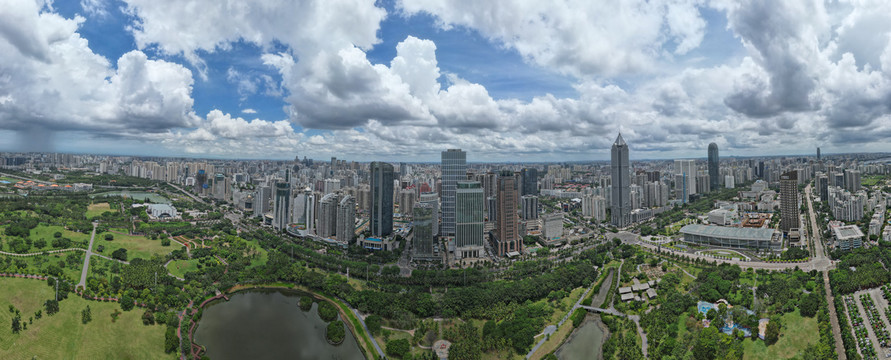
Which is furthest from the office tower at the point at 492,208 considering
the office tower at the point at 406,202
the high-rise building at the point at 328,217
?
the high-rise building at the point at 328,217

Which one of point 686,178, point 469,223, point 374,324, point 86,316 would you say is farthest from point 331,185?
point 686,178

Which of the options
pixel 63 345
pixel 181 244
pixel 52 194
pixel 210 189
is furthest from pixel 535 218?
pixel 52 194

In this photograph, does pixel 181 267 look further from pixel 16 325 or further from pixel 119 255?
pixel 16 325

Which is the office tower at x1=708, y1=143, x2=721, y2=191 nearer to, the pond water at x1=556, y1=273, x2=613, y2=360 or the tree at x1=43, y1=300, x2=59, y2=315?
the pond water at x1=556, y1=273, x2=613, y2=360

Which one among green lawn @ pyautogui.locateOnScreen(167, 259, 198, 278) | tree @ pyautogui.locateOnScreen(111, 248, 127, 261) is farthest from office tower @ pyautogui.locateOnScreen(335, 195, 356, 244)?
tree @ pyautogui.locateOnScreen(111, 248, 127, 261)

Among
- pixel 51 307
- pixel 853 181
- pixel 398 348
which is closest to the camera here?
pixel 398 348

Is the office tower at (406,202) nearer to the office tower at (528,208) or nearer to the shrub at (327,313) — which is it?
the office tower at (528,208)

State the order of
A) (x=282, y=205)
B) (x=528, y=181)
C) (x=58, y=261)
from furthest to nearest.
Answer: (x=528, y=181), (x=282, y=205), (x=58, y=261)

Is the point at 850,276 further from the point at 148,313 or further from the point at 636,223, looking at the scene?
the point at 148,313
